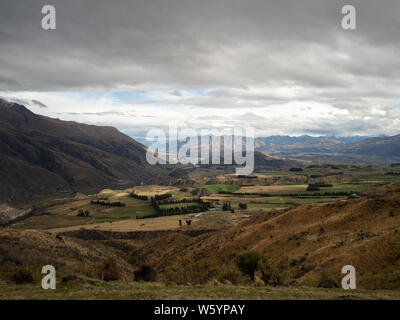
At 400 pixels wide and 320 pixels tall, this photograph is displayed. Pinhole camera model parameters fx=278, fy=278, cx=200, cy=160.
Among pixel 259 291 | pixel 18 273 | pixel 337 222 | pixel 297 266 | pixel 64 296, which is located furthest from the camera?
pixel 337 222

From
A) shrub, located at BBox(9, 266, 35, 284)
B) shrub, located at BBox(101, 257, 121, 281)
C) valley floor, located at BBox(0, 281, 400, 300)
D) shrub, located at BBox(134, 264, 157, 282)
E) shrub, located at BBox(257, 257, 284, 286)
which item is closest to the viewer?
valley floor, located at BBox(0, 281, 400, 300)

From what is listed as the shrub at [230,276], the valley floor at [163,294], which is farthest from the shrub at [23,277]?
the shrub at [230,276]

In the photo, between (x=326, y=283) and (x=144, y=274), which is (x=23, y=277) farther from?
(x=326, y=283)

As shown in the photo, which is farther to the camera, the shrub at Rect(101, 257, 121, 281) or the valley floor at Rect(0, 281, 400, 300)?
the shrub at Rect(101, 257, 121, 281)

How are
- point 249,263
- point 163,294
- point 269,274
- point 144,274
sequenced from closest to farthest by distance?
point 163,294, point 269,274, point 249,263, point 144,274

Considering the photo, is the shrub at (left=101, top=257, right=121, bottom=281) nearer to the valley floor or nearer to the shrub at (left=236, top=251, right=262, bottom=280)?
the valley floor

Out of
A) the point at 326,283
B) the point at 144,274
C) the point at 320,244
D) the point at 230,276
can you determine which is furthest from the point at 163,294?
the point at 320,244

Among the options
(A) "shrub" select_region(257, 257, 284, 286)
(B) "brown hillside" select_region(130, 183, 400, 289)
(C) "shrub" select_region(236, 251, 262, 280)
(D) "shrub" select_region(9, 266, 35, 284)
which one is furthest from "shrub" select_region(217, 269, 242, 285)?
(D) "shrub" select_region(9, 266, 35, 284)

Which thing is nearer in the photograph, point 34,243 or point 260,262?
point 260,262

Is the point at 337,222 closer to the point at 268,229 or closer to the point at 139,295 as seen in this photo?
the point at 268,229
